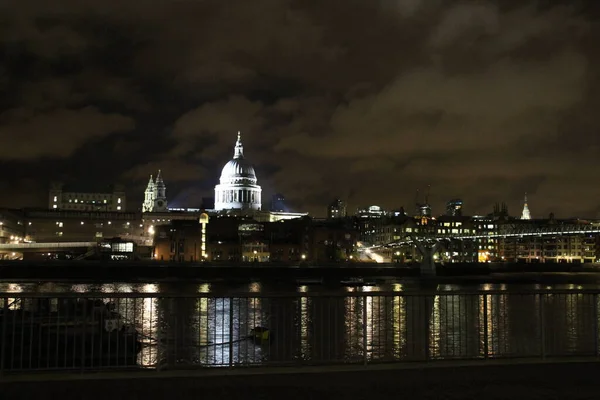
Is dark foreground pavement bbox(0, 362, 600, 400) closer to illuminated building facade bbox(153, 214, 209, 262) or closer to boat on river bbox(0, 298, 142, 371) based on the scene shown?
boat on river bbox(0, 298, 142, 371)

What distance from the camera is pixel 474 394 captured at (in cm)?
993

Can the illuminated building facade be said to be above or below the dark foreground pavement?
above

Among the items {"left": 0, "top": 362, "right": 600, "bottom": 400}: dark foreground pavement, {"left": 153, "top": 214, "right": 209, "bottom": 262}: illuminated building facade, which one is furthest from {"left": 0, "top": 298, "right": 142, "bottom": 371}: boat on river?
{"left": 153, "top": 214, "right": 209, "bottom": 262}: illuminated building facade

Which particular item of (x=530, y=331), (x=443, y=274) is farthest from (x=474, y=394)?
(x=443, y=274)

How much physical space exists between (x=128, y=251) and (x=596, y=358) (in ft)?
473

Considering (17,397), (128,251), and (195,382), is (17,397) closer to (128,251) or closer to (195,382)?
(195,382)

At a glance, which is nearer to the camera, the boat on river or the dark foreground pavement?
the dark foreground pavement

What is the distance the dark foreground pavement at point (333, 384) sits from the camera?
31.5 ft

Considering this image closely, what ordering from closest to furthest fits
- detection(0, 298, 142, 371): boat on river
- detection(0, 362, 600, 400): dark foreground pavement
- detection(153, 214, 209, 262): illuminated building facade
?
detection(0, 362, 600, 400): dark foreground pavement
detection(0, 298, 142, 371): boat on river
detection(153, 214, 209, 262): illuminated building facade

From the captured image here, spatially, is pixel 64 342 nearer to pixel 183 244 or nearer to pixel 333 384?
pixel 333 384

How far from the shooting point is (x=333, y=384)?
1022cm

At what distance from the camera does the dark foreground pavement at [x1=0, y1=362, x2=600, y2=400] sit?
9609mm

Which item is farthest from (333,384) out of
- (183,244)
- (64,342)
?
(183,244)

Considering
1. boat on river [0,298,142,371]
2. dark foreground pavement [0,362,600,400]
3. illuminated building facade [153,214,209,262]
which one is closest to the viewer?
dark foreground pavement [0,362,600,400]
